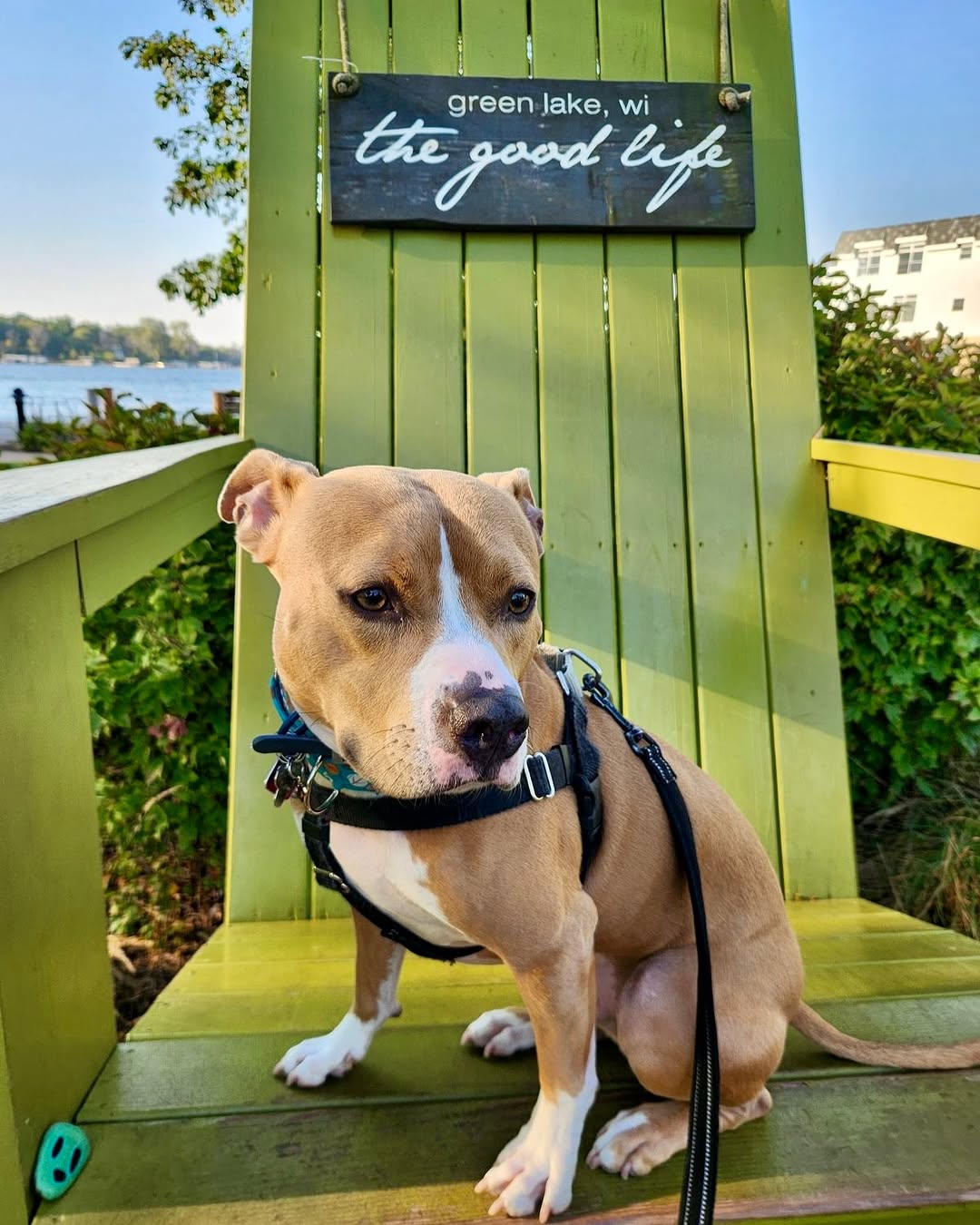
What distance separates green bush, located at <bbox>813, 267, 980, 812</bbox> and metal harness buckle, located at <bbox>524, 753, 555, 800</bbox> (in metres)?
2.06

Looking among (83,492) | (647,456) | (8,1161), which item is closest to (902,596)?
(647,456)

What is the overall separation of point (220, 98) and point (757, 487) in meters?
4.39

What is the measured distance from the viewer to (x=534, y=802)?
1.33 m

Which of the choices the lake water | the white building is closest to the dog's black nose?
the lake water

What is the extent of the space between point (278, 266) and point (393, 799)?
1.76 metres

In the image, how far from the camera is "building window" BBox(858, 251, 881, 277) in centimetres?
427

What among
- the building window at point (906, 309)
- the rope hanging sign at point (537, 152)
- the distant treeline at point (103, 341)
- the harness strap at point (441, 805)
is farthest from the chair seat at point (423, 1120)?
the distant treeline at point (103, 341)

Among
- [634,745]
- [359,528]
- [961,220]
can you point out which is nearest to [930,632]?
[634,745]

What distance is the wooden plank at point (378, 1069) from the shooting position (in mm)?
1462

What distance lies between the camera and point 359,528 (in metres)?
1.25

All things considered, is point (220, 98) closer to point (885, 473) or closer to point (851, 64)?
point (851, 64)

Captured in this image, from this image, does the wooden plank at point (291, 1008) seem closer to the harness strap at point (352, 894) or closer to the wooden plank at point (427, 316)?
the harness strap at point (352, 894)

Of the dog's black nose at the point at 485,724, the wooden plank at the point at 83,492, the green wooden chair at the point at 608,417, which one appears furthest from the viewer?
the green wooden chair at the point at 608,417

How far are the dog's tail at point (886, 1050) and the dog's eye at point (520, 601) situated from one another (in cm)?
84
